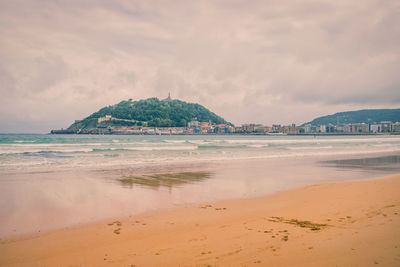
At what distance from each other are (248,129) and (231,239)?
597ft

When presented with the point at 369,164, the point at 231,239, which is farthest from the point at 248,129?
the point at 231,239

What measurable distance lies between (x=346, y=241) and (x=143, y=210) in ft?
14.9

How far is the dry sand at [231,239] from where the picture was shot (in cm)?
366

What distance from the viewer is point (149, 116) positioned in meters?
160

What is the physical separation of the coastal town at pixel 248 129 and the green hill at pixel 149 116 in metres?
3.27

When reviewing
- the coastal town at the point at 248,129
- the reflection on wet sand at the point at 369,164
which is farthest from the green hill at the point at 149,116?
the reflection on wet sand at the point at 369,164

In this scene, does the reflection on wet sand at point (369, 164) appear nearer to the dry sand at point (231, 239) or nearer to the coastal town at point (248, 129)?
the dry sand at point (231, 239)

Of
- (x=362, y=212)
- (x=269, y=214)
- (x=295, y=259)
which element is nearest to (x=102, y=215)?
(x=269, y=214)

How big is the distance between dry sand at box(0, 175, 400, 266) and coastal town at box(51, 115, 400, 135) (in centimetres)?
14112

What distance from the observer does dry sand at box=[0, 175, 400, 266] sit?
12.0ft

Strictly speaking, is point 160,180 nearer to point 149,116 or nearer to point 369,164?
point 369,164

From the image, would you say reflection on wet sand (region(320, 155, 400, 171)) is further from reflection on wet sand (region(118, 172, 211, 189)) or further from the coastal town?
the coastal town

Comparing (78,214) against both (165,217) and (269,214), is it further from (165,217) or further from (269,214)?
(269,214)

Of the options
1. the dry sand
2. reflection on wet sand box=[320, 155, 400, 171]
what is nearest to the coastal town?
reflection on wet sand box=[320, 155, 400, 171]
